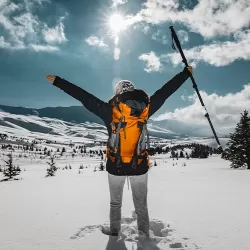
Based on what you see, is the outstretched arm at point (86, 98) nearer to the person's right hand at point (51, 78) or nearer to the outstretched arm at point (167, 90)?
the person's right hand at point (51, 78)

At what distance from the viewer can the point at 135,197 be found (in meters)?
4.38

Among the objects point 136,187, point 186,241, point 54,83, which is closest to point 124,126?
point 136,187

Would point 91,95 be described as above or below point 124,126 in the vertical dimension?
above

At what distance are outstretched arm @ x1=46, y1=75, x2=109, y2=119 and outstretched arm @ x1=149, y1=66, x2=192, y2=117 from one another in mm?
856

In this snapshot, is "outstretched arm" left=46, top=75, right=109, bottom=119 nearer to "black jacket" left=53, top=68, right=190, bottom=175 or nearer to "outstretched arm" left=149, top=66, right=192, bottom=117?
"black jacket" left=53, top=68, right=190, bottom=175

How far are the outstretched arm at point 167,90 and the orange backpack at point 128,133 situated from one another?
1.45 ft

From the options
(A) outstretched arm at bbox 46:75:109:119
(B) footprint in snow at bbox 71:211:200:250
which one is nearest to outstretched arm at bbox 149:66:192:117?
(A) outstretched arm at bbox 46:75:109:119

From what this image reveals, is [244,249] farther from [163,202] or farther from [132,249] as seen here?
[163,202]

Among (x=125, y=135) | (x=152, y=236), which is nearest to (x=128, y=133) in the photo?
(x=125, y=135)

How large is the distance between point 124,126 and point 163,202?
174 inches

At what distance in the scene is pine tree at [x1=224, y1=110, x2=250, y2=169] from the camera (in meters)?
22.4

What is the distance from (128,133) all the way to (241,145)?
21.4 metres

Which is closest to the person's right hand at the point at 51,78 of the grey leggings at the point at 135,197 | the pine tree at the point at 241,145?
the grey leggings at the point at 135,197

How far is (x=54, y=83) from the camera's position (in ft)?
14.4
